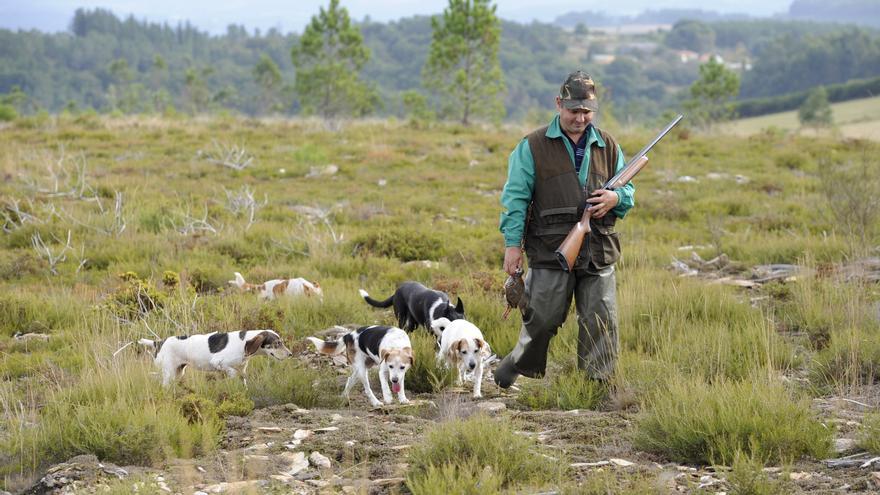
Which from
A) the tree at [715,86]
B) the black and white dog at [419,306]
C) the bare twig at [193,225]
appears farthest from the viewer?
the tree at [715,86]

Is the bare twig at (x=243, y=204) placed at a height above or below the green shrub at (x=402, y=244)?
above

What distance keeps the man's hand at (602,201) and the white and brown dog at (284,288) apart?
3859mm

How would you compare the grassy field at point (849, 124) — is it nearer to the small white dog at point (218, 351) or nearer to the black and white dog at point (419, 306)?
the black and white dog at point (419, 306)

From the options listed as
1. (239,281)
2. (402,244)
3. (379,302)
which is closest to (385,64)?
(402,244)

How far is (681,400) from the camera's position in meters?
5.05

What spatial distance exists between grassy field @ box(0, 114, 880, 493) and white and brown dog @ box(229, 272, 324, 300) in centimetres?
19

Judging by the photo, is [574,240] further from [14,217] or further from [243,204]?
[14,217]

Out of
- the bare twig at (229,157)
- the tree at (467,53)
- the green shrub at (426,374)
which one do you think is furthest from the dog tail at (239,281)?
the tree at (467,53)

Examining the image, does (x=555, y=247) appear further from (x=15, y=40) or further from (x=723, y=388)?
(x=15, y=40)

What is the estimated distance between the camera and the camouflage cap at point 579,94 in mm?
5727

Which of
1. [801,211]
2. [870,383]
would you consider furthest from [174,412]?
[801,211]

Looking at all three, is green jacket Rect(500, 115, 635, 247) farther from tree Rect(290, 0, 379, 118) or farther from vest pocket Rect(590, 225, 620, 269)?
tree Rect(290, 0, 379, 118)

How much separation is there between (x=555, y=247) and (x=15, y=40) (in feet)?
521

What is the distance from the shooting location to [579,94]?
5.73 meters
